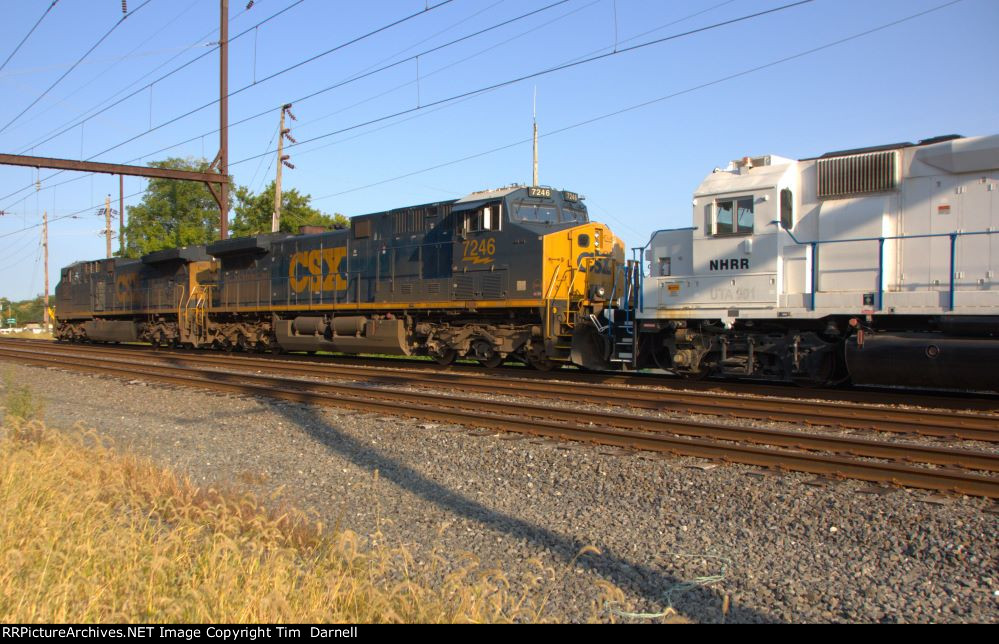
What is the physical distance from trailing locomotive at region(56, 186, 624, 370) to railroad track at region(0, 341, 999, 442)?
4.42ft

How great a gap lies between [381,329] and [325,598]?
1290cm

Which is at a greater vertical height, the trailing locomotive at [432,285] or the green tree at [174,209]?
the green tree at [174,209]

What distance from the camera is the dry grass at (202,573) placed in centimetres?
324

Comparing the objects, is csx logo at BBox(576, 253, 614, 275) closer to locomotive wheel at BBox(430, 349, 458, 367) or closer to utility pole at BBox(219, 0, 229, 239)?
locomotive wheel at BBox(430, 349, 458, 367)

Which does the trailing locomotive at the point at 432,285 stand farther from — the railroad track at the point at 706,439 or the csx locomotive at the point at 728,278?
the railroad track at the point at 706,439

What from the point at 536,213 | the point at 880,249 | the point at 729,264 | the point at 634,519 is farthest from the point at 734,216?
the point at 634,519

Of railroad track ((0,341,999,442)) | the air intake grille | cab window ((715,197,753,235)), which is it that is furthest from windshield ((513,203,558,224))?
the air intake grille

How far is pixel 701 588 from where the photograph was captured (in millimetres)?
3883

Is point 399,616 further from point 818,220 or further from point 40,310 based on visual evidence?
point 40,310

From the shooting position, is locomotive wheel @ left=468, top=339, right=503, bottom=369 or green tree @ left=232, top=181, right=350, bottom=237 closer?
locomotive wheel @ left=468, top=339, right=503, bottom=369

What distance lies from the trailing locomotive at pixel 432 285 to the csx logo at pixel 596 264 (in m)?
0.02

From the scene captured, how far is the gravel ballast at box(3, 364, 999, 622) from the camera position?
3.76m

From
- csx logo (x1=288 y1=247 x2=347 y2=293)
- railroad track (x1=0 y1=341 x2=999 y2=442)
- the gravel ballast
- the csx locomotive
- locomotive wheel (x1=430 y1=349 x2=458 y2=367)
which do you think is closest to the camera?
the gravel ballast

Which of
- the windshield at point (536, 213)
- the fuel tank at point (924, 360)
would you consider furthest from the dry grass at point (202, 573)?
the windshield at point (536, 213)
